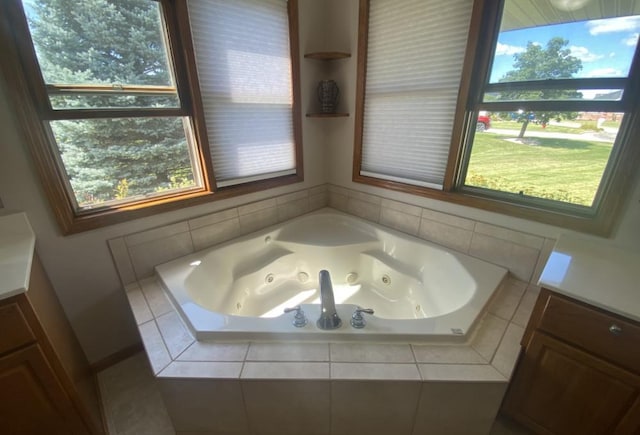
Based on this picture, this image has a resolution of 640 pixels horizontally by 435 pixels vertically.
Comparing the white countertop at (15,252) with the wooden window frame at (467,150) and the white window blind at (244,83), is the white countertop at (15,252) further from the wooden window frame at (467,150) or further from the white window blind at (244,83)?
the wooden window frame at (467,150)

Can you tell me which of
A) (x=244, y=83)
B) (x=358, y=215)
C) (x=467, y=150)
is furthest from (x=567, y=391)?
(x=244, y=83)

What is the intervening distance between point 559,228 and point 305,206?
5.69 ft

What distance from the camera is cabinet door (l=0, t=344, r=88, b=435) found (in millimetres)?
926

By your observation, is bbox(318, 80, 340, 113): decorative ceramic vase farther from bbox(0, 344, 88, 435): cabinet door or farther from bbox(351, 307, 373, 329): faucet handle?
bbox(0, 344, 88, 435): cabinet door

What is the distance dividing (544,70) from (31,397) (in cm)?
257

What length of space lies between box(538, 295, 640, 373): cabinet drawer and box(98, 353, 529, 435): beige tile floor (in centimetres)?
64

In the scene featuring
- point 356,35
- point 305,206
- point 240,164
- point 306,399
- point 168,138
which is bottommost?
point 306,399

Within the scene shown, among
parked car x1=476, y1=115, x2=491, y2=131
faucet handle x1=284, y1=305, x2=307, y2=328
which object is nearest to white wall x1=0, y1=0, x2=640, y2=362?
parked car x1=476, y1=115, x2=491, y2=131

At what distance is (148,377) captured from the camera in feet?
5.23

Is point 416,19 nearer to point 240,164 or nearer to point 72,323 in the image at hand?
point 240,164

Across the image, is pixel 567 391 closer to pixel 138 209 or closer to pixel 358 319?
pixel 358 319

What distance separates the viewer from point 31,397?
98 centimetres

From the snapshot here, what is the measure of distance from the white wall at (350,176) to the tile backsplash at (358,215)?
4cm

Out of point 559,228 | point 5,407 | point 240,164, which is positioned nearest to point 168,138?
point 240,164
